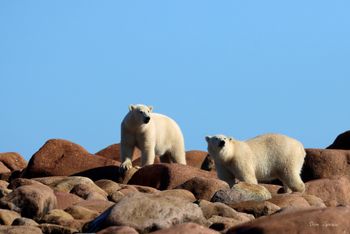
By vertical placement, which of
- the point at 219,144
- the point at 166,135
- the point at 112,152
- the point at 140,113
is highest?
the point at 140,113

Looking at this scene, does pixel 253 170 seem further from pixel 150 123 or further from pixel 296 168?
pixel 150 123

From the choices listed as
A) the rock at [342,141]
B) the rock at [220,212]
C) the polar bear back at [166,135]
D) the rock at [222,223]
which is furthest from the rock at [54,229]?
the rock at [342,141]

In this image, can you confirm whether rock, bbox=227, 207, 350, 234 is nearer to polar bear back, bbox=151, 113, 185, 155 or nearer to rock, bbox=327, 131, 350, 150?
polar bear back, bbox=151, 113, 185, 155

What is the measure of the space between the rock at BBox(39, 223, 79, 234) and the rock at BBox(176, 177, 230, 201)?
171 inches

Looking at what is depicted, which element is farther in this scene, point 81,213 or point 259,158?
point 259,158

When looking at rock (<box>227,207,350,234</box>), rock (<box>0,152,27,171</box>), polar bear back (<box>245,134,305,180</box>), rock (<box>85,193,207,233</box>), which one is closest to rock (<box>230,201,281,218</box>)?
rock (<box>85,193,207,233</box>)

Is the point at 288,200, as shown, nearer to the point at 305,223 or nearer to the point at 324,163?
the point at 305,223

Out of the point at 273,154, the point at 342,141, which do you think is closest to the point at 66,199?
the point at 273,154

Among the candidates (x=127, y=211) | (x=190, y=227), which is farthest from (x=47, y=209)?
(x=190, y=227)

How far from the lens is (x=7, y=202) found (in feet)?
40.7

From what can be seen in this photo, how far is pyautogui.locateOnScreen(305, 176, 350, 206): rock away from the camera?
16.6m

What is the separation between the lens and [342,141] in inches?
889

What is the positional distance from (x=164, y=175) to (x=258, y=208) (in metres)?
5.16

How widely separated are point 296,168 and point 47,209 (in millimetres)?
6590
